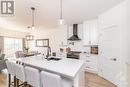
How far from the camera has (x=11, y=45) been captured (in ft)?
26.9

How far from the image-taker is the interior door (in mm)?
3428

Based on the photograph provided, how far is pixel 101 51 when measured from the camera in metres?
4.37

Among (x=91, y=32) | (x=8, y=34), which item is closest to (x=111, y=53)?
(x=91, y=32)

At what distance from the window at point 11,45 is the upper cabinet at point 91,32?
597cm

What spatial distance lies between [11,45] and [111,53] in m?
7.45

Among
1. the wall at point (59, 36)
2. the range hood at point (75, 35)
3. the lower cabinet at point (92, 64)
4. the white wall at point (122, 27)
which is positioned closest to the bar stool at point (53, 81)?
the white wall at point (122, 27)

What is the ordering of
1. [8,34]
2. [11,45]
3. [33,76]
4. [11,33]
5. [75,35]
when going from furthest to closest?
[11,45]
[11,33]
[8,34]
[75,35]
[33,76]

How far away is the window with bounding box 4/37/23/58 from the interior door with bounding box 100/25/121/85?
22.4 feet

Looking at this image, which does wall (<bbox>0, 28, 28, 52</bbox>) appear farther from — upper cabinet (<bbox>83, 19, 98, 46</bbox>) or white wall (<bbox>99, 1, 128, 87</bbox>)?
white wall (<bbox>99, 1, 128, 87</bbox>)

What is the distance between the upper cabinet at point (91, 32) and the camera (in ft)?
16.4

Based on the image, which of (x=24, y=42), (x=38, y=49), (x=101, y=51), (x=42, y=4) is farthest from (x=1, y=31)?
(x=101, y=51)

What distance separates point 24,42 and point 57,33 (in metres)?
3.46

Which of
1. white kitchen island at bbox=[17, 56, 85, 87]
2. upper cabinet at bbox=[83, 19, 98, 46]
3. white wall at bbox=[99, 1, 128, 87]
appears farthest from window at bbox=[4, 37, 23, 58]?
white wall at bbox=[99, 1, 128, 87]

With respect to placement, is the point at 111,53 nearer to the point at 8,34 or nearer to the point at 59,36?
the point at 59,36
